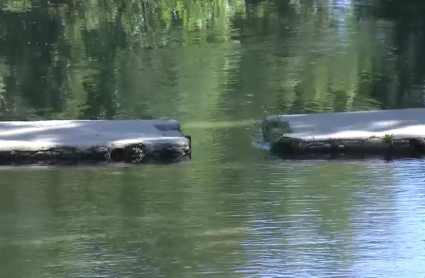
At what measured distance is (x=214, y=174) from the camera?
6.99 meters

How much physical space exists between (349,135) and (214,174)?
Answer: 1160 millimetres

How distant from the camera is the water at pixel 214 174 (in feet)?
17.0

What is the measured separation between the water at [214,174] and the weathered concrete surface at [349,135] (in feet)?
0.66

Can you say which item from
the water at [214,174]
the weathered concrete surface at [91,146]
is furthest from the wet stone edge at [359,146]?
the weathered concrete surface at [91,146]

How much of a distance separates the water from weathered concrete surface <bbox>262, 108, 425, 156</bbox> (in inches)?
7.9

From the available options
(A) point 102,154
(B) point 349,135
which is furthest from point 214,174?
(B) point 349,135

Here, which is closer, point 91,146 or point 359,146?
point 91,146

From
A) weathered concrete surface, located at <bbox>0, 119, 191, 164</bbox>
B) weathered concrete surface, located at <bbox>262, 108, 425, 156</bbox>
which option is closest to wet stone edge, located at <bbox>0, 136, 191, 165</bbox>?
weathered concrete surface, located at <bbox>0, 119, 191, 164</bbox>

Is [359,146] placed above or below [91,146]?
below

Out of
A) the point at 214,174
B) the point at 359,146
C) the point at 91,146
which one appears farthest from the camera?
the point at 359,146

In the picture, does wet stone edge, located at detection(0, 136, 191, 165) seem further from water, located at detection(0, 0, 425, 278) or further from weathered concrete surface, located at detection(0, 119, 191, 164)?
water, located at detection(0, 0, 425, 278)

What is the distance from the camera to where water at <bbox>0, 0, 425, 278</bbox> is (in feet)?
17.0

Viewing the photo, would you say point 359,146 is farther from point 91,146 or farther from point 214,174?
point 91,146

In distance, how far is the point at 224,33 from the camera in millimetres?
16094
